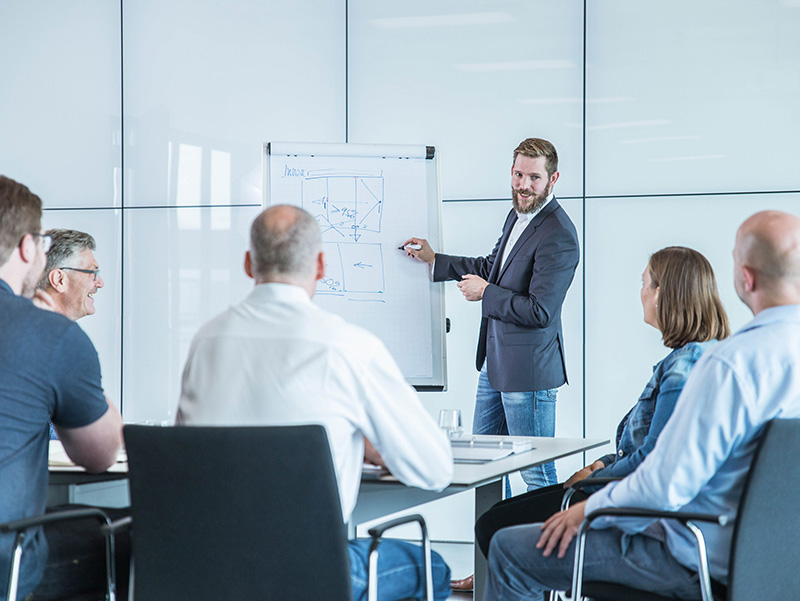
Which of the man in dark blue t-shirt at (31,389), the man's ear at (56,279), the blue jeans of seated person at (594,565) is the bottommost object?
the blue jeans of seated person at (594,565)

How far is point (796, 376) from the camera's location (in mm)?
1969

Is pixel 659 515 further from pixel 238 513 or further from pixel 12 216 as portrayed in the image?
pixel 12 216

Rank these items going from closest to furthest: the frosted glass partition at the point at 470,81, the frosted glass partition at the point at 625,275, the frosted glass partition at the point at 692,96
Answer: the frosted glass partition at the point at 692,96
the frosted glass partition at the point at 625,275
the frosted glass partition at the point at 470,81

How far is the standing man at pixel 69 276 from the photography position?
3184mm

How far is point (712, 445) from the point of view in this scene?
6.49ft

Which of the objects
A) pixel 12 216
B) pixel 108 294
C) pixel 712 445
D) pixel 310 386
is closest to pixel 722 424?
pixel 712 445

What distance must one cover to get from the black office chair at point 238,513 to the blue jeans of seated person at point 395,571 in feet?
0.79

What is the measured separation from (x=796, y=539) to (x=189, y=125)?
4.29 metres

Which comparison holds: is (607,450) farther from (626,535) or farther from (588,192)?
(626,535)

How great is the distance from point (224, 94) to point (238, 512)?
3.98 meters

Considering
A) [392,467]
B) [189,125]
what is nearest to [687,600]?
[392,467]

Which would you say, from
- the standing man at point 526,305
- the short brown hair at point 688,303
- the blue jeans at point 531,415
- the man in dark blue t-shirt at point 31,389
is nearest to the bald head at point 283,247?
the man in dark blue t-shirt at point 31,389

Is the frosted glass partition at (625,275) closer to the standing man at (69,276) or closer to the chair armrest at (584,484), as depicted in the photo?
the chair armrest at (584,484)

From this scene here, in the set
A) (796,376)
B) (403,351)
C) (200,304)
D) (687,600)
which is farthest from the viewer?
(200,304)
